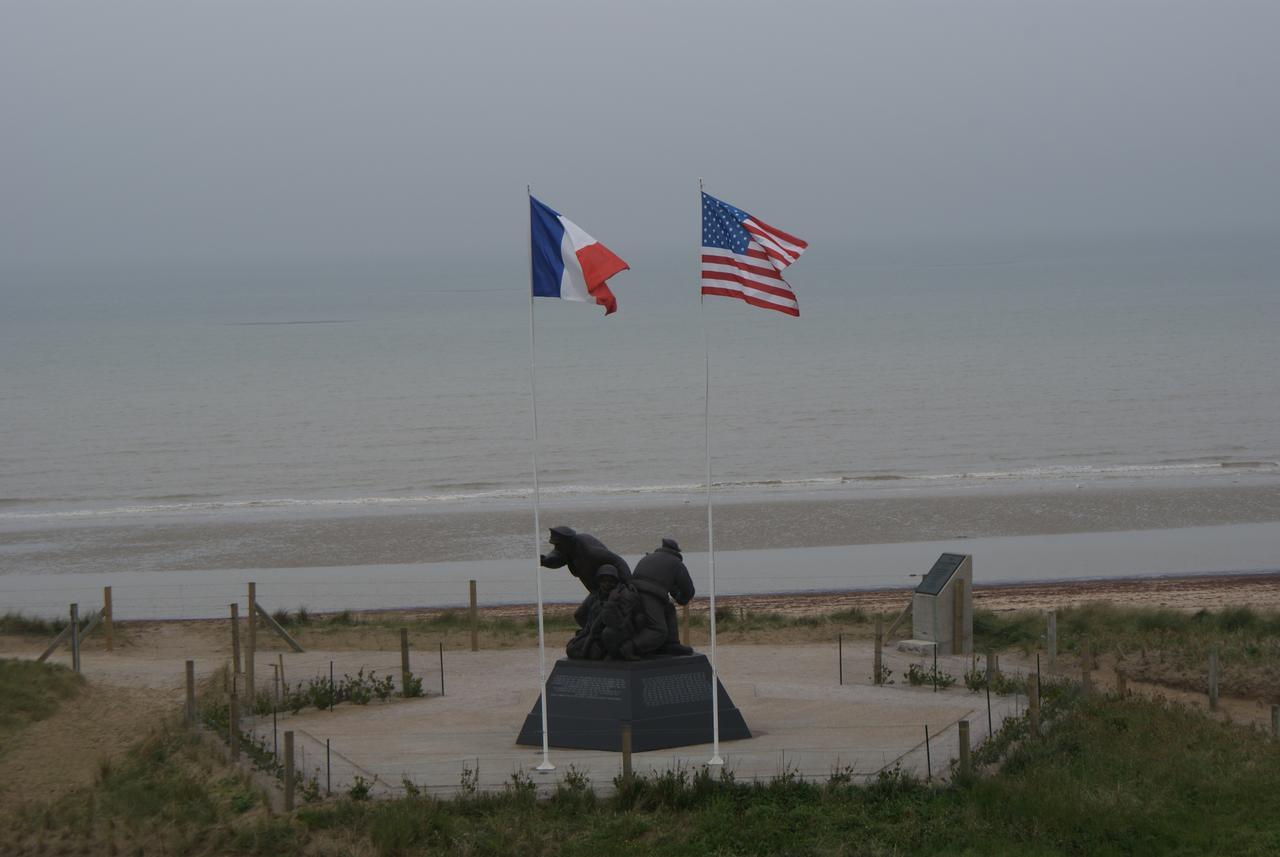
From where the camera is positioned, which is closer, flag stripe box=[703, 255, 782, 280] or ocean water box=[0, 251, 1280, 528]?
flag stripe box=[703, 255, 782, 280]

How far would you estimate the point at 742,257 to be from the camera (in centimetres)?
1555

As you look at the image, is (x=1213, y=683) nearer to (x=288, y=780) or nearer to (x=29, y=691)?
(x=288, y=780)

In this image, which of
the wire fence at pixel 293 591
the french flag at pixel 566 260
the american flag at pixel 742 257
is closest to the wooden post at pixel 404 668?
Result: the french flag at pixel 566 260

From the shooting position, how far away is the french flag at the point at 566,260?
15.4 meters

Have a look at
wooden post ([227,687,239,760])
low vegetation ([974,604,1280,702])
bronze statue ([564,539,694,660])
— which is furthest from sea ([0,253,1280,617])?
low vegetation ([974,604,1280,702])

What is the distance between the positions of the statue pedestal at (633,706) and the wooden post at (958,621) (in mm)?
6274

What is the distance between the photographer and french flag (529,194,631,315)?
1538 centimetres

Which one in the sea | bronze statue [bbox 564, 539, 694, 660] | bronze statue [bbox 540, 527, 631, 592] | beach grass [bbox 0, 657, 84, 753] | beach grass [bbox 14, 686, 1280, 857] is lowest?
beach grass [bbox 14, 686, 1280, 857]

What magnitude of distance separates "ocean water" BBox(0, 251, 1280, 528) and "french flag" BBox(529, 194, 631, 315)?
144 centimetres

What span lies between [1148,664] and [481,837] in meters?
11.0

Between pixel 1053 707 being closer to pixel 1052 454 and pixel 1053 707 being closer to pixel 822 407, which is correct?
pixel 1052 454

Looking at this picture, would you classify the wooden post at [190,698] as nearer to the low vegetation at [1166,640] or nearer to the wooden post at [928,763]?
the wooden post at [928,763]

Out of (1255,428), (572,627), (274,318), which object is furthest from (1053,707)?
(274,318)

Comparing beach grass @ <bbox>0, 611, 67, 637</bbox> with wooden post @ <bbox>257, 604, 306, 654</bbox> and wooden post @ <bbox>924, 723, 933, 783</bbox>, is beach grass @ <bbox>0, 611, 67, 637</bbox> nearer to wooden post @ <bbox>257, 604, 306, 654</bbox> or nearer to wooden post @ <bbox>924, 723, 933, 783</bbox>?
wooden post @ <bbox>257, 604, 306, 654</bbox>
